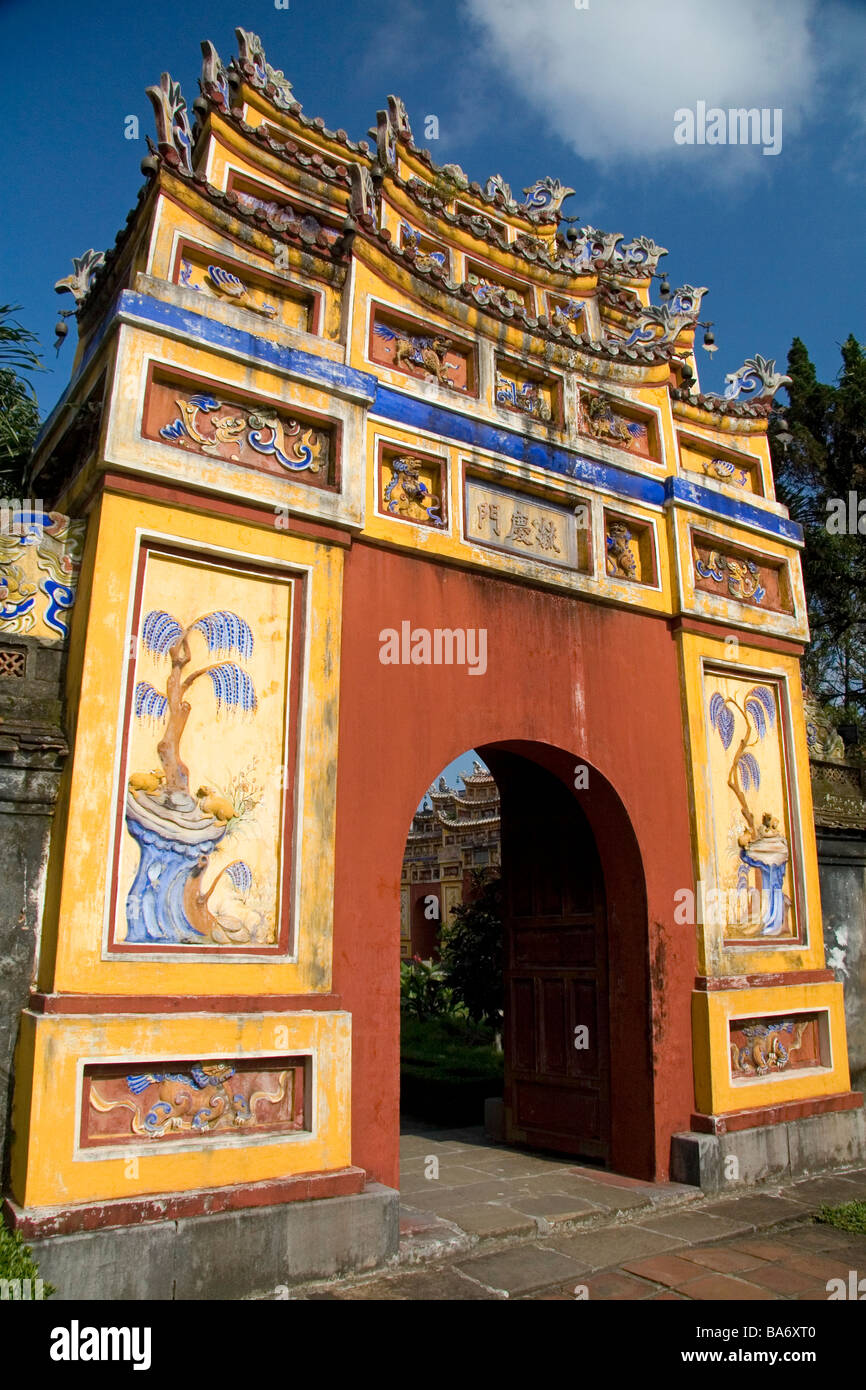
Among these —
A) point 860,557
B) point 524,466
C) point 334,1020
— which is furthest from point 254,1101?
point 860,557

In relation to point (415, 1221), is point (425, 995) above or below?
above

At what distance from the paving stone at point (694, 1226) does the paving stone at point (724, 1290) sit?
66 cm

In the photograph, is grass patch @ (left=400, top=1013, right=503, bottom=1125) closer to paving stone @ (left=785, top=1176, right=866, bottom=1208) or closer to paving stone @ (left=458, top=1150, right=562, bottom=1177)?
paving stone @ (left=458, top=1150, right=562, bottom=1177)

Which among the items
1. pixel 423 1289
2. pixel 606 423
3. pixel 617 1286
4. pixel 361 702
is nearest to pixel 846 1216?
pixel 617 1286

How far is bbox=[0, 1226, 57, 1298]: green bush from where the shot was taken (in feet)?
11.6

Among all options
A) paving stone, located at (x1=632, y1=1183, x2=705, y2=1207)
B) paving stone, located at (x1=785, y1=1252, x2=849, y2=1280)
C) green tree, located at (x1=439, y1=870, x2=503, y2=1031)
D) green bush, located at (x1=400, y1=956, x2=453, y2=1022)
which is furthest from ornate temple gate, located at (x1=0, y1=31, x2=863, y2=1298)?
green bush, located at (x1=400, y1=956, x2=453, y2=1022)

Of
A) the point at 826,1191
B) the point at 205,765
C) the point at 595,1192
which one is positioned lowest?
the point at 826,1191

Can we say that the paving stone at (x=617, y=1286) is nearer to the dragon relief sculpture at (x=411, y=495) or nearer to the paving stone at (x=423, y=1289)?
the paving stone at (x=423, y=1289)

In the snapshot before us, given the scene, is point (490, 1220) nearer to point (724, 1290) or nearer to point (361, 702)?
point (724, 1290)

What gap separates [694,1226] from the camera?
18.5 ft

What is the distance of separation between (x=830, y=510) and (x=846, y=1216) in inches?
→ 435

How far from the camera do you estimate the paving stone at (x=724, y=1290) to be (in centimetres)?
445

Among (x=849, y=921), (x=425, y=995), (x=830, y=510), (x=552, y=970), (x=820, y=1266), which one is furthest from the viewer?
(x=425, y=995)

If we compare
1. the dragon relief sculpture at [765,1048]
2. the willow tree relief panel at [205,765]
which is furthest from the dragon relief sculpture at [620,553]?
the dragon relief sculpture at [765,1048]
